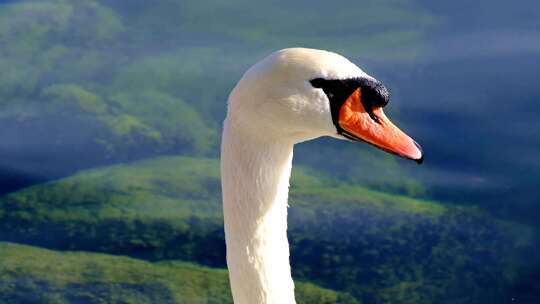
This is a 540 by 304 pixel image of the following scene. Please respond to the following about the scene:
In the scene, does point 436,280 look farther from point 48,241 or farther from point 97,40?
point 97,40

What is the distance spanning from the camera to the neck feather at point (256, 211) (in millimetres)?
3193

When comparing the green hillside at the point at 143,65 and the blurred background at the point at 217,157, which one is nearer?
the blurred background at the point at 217,157

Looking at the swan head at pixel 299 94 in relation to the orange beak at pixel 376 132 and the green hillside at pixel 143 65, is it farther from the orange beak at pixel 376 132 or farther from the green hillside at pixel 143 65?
the green hillside at pixel 143 65

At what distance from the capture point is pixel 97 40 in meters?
7.25

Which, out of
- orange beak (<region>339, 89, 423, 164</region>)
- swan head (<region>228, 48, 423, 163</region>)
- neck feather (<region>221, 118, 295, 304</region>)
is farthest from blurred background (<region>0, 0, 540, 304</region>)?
swan head (<region>228, 48, 423, 163</region>)

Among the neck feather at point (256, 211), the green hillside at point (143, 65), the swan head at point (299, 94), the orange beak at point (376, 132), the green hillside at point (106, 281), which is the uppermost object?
the swan head at point (299, 94)

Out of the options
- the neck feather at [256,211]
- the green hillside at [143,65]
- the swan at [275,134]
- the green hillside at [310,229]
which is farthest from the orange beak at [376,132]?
the green hillside at [143,65]

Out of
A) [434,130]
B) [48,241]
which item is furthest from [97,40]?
[434,130]

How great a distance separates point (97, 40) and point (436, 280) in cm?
289

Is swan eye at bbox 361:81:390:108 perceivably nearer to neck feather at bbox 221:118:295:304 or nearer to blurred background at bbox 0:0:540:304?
neck feather at bbox 221:118:295:304

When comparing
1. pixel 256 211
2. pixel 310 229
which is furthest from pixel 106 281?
pixel 256 211

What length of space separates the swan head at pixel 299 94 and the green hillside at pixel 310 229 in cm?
226

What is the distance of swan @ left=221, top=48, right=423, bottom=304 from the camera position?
311 centimetres

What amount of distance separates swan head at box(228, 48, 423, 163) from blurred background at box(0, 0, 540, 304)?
7.37ft
